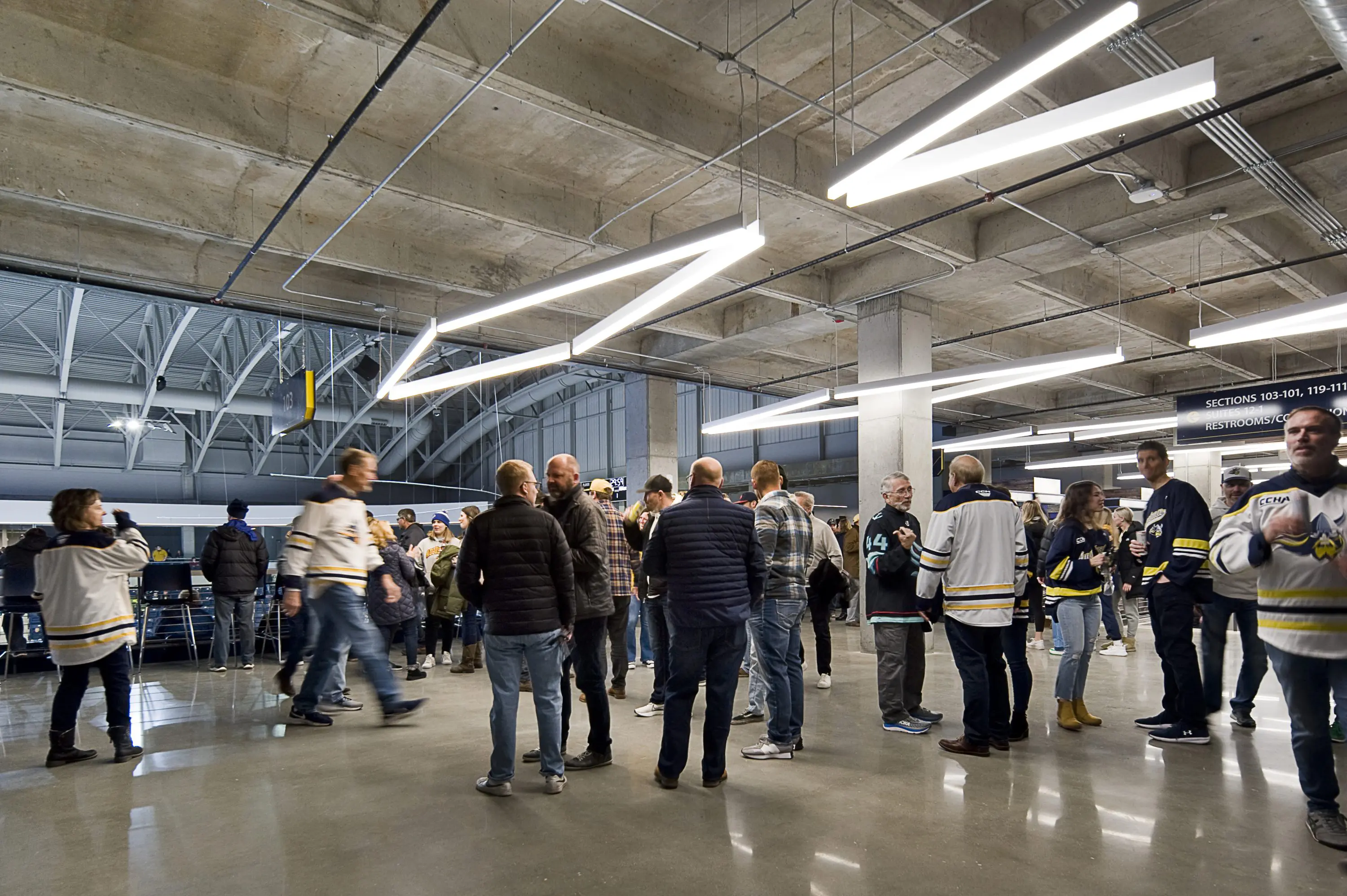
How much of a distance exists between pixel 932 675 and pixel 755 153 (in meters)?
4.33

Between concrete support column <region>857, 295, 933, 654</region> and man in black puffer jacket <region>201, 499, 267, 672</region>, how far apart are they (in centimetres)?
587

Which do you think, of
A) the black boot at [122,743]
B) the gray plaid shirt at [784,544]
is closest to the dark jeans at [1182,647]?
the gray plaid shirt at [784,544]

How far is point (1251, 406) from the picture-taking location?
9148 mm

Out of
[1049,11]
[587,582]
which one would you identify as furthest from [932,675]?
[1049,11]

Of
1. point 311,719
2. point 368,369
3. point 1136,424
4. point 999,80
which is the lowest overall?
point 311,719

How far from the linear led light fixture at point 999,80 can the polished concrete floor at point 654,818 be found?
8.46 feet

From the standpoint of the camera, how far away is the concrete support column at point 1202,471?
14.5 metres

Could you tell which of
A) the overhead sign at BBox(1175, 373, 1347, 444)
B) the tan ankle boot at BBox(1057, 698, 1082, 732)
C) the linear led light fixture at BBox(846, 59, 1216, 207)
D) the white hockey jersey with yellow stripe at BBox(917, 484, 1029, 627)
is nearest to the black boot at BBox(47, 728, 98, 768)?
the white hockey jersey with yellow stripe at BBox(917, 484, 1029, 627)

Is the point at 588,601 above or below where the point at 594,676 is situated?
above

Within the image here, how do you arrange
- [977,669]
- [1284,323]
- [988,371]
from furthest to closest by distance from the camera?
[988,371] < [1284,323] < [977,669]

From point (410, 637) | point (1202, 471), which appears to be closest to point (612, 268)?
point (410, 637)

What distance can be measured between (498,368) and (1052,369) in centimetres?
493

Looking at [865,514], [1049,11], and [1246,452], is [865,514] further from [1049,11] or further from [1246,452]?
[1246,452]

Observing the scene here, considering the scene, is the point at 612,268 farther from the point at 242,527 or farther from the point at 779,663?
the point at 242,527
